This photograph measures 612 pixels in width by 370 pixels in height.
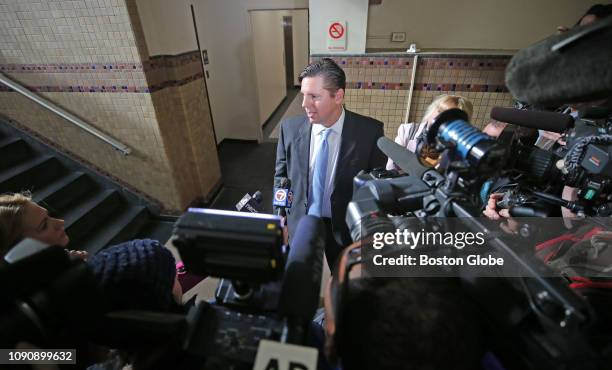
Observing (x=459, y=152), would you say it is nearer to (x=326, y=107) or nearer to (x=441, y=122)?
(x=441, y=122)

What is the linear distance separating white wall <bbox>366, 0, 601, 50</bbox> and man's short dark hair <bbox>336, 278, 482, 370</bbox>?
10.6 ft

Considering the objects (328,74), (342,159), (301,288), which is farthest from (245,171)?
(301,288)

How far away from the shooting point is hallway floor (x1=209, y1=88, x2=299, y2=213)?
11.3ft

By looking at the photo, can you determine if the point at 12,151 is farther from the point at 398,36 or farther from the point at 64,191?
the point at 398,36

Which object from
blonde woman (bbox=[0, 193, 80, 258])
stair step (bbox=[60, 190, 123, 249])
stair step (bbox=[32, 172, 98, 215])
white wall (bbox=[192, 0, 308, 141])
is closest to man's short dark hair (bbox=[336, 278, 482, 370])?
blonde woman (bbox=[0, 193, 80, 258])

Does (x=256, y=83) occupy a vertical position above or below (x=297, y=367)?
below

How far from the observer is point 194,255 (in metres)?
0.50

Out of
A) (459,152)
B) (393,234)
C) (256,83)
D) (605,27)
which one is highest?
(605,27)

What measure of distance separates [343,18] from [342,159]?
1.83 meters

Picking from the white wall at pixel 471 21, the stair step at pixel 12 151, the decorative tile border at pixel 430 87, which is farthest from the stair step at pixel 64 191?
the white wall at pixel 471 21

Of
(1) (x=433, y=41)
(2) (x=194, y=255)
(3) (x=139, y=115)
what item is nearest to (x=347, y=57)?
(1) (x=433, y=41)

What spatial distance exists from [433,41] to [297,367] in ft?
11.4

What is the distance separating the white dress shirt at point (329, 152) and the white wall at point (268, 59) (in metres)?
3.36

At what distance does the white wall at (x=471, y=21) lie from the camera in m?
2.81
